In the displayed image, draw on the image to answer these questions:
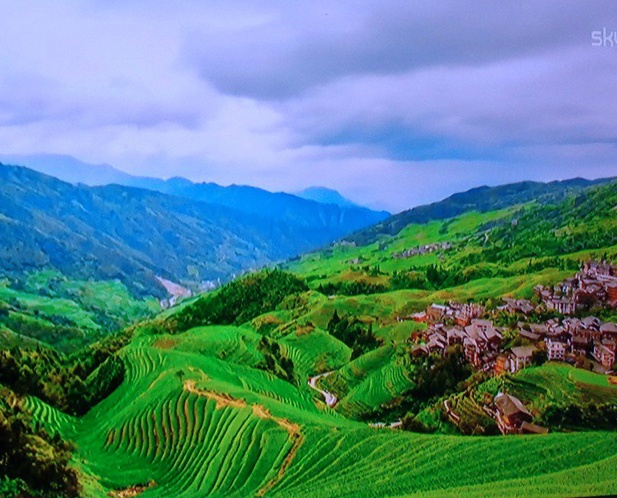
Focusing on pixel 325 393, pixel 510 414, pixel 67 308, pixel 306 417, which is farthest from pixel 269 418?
pixel 67 308

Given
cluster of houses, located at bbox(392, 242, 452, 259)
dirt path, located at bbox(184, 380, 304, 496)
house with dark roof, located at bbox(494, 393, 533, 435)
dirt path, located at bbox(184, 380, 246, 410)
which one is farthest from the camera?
cluster of houses, located at bbox(392, 242, 452, 259)

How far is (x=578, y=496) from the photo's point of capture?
31.2 ft

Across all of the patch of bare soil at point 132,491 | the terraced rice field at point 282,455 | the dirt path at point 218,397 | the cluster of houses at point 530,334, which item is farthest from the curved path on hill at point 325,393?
the patch of bare soil at point 132,491

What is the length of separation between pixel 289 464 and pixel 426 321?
1660 centimetres

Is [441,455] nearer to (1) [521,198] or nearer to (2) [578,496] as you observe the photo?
(2) [578,496]

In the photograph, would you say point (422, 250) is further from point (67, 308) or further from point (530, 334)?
point (530, 334)

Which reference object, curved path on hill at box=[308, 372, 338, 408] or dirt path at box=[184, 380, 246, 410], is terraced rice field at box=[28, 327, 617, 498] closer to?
dirt path at box=[184, 380, 246, 410]

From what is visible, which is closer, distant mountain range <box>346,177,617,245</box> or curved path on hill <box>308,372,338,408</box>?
curved path on hill <box>308,372,338,408</box>

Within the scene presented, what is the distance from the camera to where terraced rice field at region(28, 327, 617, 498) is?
10.4 m

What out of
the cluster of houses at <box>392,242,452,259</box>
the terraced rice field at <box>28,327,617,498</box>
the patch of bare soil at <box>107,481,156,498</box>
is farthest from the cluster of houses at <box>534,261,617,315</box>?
the cluster of houses at <box>392,242,452,259</box>

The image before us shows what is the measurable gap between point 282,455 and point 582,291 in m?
14.4

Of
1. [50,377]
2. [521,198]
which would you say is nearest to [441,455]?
[50,377]

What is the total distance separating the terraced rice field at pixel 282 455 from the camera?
10.4m

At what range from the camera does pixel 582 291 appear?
841 inches
